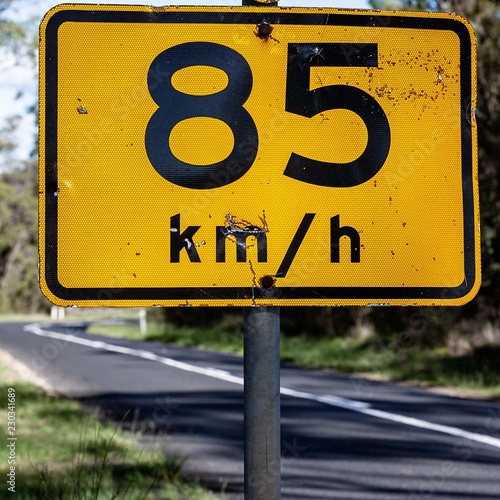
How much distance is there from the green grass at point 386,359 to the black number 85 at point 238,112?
10.8m

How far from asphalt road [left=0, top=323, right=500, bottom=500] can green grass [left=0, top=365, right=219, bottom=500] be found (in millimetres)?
455

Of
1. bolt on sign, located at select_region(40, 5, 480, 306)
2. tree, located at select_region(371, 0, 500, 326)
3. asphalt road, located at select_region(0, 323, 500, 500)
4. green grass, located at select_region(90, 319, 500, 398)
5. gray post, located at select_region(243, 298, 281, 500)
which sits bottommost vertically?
asphalt road, located at select_region(0, 323, 500, 500)

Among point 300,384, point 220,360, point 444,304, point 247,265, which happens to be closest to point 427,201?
point 444,304

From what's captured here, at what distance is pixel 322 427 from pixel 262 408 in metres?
7.53

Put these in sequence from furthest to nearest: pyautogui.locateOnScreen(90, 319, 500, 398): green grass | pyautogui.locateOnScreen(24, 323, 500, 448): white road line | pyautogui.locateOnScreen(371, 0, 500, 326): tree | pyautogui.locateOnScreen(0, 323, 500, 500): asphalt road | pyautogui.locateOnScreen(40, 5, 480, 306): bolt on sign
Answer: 1. pyautogui.locateOnScreen(371, 0, 500, 326): tree
2. pyautogui.locateOnScreen(90, 319, 500, 398): green grass
3. pyautogui.locateOnScreen(24, 323, 500, 448): white road line
4. pyautogui.locateOnScreen(0, 323, 500, 500): asphalt road
5. pyautogui.locateOnScreen(40, 5, 480, 306): bolt on sign

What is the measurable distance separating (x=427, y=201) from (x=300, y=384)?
11.5 metres

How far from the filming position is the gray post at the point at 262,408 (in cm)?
194

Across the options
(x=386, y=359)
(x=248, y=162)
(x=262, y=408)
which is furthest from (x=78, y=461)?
(x=386, y=359)

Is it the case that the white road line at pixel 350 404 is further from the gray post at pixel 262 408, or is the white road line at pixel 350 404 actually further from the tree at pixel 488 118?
the gray post at pixel 262 408

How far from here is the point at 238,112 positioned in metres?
2.06

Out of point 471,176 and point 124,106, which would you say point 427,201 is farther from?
point 124,106

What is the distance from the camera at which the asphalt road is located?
22.2 ft

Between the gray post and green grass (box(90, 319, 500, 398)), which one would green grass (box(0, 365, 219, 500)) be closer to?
the gray post

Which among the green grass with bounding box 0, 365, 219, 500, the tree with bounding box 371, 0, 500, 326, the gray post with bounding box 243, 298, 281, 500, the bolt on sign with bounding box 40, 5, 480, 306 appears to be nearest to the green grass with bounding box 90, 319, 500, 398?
the tree with bounding box 371, 0, 500, 326
